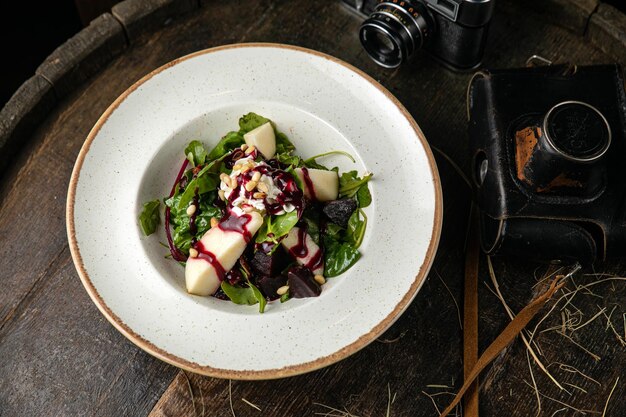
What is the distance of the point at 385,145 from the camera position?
2.34 meters

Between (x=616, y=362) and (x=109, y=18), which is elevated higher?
(x=109, y=18)

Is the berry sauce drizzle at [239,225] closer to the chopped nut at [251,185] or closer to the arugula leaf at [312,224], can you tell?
the chopped nut at [251,185]

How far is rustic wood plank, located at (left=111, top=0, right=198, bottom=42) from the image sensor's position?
2748 millimetres

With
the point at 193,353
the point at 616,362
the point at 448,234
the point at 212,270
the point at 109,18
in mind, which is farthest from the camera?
the point at 109,18

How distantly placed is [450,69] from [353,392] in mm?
1349

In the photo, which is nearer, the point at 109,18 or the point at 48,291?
the point at 48,291

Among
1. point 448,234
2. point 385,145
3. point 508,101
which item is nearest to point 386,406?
point 448,234

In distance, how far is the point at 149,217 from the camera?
7.58ft

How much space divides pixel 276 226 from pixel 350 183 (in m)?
0.31

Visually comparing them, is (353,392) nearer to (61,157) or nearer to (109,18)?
(61,157)

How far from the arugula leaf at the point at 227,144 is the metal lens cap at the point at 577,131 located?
1042 mm

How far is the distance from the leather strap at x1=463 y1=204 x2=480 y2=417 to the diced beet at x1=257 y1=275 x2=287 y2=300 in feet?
2.13

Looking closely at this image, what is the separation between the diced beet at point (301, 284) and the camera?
220cm

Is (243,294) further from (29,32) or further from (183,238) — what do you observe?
(29,32)
